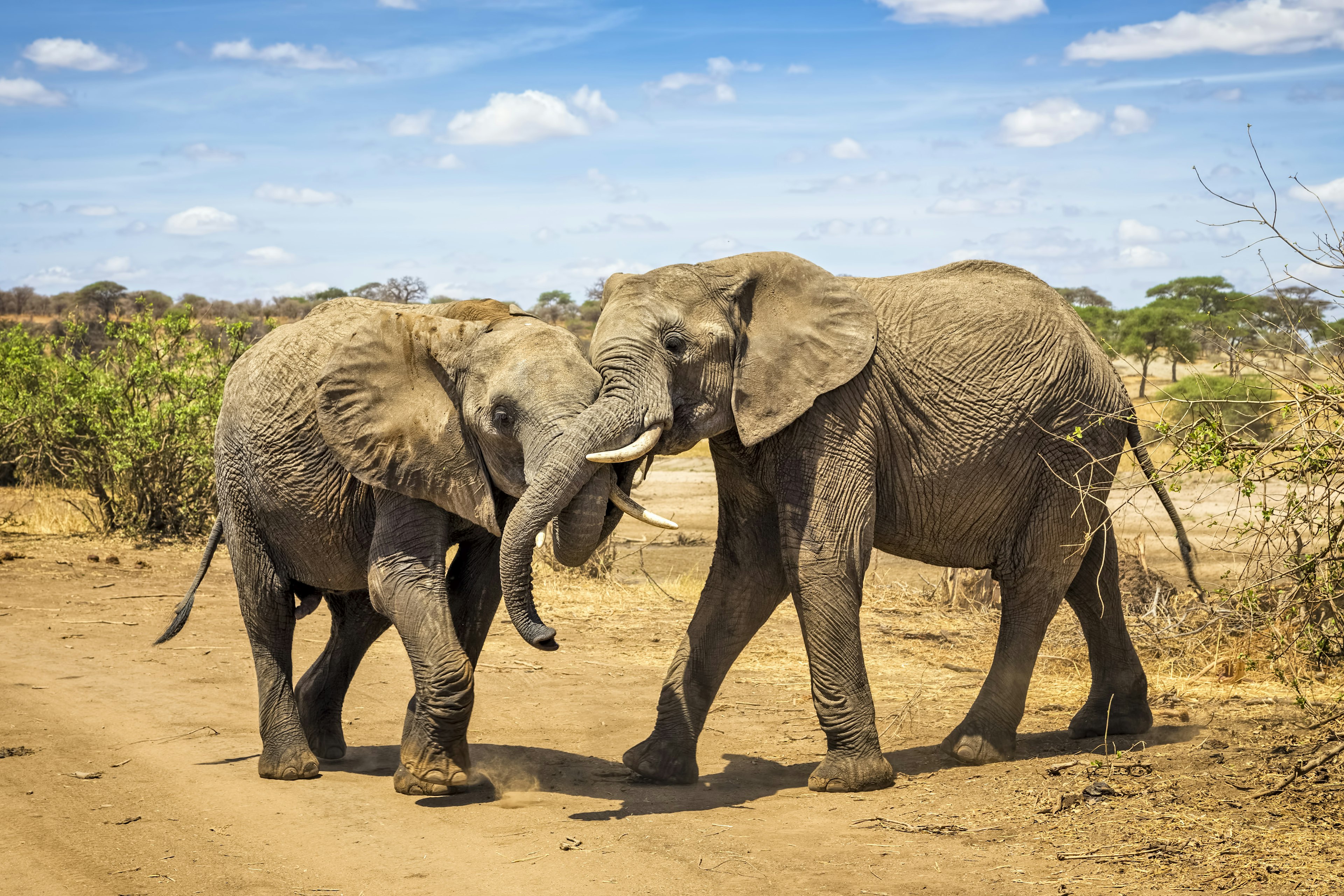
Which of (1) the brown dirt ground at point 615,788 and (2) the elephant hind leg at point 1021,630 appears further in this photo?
(2) the elephant hind leg at point 1021,630

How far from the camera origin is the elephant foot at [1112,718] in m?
7.61

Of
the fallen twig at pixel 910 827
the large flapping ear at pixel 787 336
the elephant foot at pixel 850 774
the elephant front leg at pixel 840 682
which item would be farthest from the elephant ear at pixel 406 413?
the fallen twig at pixel 910 827

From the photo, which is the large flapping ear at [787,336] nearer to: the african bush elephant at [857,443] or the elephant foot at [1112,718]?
the african bush elephant at [857,443]

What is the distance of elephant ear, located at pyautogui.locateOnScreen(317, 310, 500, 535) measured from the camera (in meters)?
6.10

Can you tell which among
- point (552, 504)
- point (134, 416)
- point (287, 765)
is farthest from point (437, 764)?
point (134, 416)

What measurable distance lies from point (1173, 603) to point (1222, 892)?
5.88 m

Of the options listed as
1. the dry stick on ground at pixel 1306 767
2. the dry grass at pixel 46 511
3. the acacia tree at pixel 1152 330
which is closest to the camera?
the dry stick on ground at pixel 1306 767

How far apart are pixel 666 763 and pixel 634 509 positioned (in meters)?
1.82

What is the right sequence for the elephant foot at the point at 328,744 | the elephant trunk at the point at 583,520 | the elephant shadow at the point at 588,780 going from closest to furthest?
the elephant trunk at the point at 583,520 → the elephant shadow at the point at 588,780 → the elephant foot at the point at 328,744

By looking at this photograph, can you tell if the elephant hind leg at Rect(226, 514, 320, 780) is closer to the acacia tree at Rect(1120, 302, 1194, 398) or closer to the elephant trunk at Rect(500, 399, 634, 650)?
the elephant trunk at Rect(500, 399, 634, 650)

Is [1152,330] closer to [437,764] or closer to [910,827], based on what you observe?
[910,827]

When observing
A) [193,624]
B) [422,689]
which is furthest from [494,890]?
[193,624]

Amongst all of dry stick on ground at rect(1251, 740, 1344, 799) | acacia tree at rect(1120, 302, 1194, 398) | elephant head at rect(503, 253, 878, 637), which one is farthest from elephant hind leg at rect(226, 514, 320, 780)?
acacia tree at rect(1120, 302, 1194, 398)

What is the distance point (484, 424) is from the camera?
5949 millimetres
